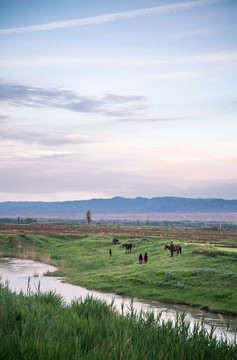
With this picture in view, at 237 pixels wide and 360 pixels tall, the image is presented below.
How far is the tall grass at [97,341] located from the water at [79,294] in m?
0.94

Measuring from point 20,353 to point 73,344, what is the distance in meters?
1.51

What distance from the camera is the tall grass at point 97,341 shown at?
31.6ft

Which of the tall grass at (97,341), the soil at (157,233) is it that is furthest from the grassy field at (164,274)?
the soil at (157,233)

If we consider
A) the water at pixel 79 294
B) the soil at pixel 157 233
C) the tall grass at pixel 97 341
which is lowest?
the water at pixel 79 294

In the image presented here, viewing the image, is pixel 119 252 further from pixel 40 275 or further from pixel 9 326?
pixel 9 326

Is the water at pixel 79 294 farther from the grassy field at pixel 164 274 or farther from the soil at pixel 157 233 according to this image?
the soil at pixel 157 233

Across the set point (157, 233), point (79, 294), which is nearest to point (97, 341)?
point (79, 294)

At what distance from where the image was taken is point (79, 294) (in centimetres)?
2911

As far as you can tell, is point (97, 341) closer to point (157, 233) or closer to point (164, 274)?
point (164, 274)

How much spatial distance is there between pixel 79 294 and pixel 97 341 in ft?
58.7

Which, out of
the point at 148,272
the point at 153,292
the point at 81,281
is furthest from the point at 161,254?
the point at 153,292

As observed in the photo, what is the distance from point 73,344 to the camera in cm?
1072

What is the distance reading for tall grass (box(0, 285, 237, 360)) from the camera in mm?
9627

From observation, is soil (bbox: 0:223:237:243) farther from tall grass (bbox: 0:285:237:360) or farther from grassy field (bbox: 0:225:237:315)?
tall grass (bbox: 0:285:237:360)
